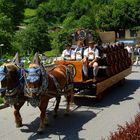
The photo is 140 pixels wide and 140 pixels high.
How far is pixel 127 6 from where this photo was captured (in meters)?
65.7

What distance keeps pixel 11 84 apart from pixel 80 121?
2.35 metres

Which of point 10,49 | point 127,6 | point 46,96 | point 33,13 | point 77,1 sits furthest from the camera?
point 33,13

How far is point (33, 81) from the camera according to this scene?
395 inches

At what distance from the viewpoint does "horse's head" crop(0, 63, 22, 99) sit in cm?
1003

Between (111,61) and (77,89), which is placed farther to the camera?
(111,61)

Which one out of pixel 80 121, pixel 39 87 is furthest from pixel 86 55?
pixel 39 87

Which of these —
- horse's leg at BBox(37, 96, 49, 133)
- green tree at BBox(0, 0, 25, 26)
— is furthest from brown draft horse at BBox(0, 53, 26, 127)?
green tree at BBox(0, 0, 25, 26)

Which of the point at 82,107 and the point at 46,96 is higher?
the point at 46,96

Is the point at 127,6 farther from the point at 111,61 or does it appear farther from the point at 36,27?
the point at 111,61

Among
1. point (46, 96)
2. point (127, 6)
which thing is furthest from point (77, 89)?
point (127, 6)

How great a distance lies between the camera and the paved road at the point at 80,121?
1021 centimetres

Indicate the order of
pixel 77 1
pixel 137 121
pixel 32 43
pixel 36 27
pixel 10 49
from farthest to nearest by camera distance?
pixel 77 1 < pixel 36 27 < pixel 32 43 < pixel 10 49 < pixel 137 121

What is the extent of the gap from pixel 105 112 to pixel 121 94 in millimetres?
3190

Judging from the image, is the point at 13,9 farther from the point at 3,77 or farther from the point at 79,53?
the point at 3,77
